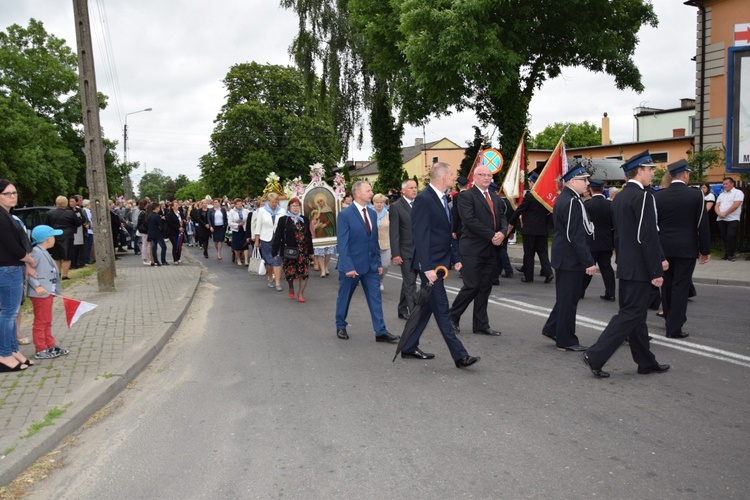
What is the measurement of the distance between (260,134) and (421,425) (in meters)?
50.5

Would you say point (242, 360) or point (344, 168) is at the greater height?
point (344, 168)

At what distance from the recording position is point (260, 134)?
5300cm

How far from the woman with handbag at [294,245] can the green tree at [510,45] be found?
11.8 meters

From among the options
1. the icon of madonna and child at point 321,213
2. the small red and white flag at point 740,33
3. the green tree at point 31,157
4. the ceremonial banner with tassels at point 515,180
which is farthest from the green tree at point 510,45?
the green tree at point 31,157

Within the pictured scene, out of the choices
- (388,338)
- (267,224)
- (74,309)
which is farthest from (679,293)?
(267,224)

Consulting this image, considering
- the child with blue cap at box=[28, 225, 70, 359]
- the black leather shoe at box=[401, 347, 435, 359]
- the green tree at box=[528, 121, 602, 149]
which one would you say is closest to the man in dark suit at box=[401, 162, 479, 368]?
the black leather shoe at box=[401, 347, 435, 359]

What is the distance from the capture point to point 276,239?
11.6 m

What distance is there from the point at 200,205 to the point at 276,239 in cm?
1400

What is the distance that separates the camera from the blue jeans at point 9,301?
20.3ft

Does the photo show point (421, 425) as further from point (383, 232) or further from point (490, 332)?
point (383, 232)

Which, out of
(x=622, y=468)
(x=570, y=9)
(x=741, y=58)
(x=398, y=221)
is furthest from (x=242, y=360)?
(x=570, y=9)

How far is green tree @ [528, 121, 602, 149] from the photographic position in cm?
8083

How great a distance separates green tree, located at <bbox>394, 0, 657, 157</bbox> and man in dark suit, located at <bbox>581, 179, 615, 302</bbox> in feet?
39.6

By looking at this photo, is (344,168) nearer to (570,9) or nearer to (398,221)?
(570,9)
